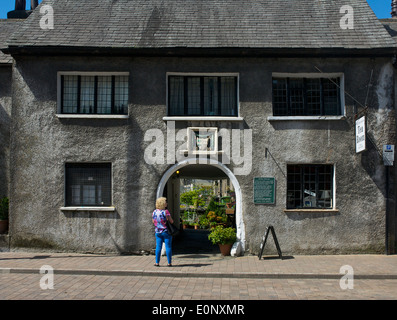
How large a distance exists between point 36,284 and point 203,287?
11.4 ft

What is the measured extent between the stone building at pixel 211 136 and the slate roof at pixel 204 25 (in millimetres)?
89

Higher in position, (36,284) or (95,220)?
(95,220)

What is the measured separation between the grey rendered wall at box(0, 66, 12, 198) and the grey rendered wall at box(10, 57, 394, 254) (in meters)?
1.06

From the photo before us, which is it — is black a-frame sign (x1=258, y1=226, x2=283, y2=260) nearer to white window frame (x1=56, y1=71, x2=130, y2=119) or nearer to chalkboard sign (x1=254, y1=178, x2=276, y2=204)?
chalkboard sign (x1=254, y1=178, x2=276, y2=204)

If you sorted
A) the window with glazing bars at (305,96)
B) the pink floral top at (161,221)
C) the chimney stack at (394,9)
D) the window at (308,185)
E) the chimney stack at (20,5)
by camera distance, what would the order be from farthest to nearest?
the chimney stack at (20,5)
the chimney stack at (394,9)
the window with glazing bars at (305,96)
the window at (308,185)
the pink floral top at (161,221)

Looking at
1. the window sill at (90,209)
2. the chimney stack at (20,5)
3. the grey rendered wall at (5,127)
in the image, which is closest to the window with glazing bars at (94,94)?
the grey rendered wall at (5,127)

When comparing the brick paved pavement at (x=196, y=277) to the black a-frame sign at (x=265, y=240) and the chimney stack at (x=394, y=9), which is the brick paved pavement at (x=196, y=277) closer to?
the black a-frame sign at (x=265, y=240)

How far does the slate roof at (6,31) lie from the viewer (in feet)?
44.9

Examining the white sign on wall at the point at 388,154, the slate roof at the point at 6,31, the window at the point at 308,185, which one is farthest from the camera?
the slate roof at the point at 6,31

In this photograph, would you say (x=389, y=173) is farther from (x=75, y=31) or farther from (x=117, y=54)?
(x=75, y=31)

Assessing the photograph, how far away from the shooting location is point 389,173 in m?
12.4

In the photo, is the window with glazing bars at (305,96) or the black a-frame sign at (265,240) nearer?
the black a-frame sign at (265,240)

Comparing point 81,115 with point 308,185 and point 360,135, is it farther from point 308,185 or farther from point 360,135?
point 360,135

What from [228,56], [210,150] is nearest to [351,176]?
[210,150]
